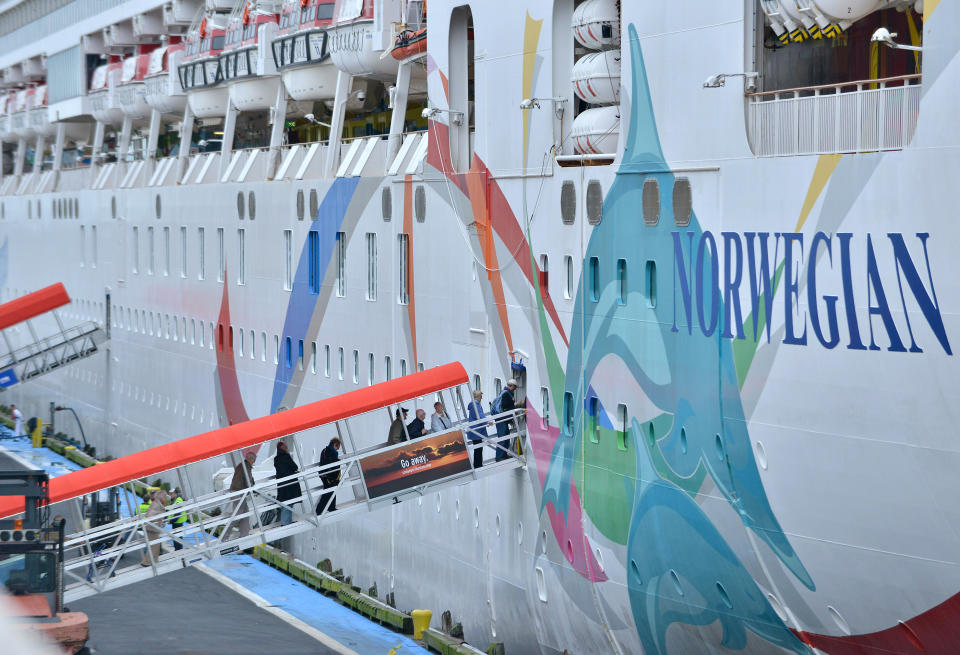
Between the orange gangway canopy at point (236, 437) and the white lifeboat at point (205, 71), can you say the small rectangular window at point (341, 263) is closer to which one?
the orange gangway canopy at point (236, 437)

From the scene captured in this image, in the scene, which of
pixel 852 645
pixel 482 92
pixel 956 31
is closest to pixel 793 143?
pixel 956 31

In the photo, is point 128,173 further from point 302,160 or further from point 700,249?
point 700,249

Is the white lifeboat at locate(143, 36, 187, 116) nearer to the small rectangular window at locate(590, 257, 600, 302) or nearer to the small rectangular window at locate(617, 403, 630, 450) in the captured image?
the small rectangular window at locate(590, 257, 600, 302)

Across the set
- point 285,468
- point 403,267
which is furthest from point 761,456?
point 403,267

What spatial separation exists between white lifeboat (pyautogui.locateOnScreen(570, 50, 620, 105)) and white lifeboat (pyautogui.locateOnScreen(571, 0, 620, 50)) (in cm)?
14

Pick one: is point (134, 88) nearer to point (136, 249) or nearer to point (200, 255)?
point (136, 249)

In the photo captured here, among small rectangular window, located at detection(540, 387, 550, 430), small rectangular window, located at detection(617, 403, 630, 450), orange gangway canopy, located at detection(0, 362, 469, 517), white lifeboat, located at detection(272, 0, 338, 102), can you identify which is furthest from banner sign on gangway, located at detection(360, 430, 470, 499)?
white lifeboat, located at detection(272, 0, 338, 102)

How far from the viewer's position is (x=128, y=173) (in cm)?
3625

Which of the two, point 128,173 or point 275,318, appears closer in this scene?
point 275,318

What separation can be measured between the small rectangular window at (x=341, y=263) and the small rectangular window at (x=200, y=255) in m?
7.98

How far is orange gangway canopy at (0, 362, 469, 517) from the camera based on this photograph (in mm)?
15773

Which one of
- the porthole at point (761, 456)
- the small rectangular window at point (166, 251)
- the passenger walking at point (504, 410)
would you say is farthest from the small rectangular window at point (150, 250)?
the porthole at point (761, 456)

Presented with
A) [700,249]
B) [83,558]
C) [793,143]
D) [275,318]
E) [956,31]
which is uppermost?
[956,31]

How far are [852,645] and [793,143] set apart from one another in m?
4.23
